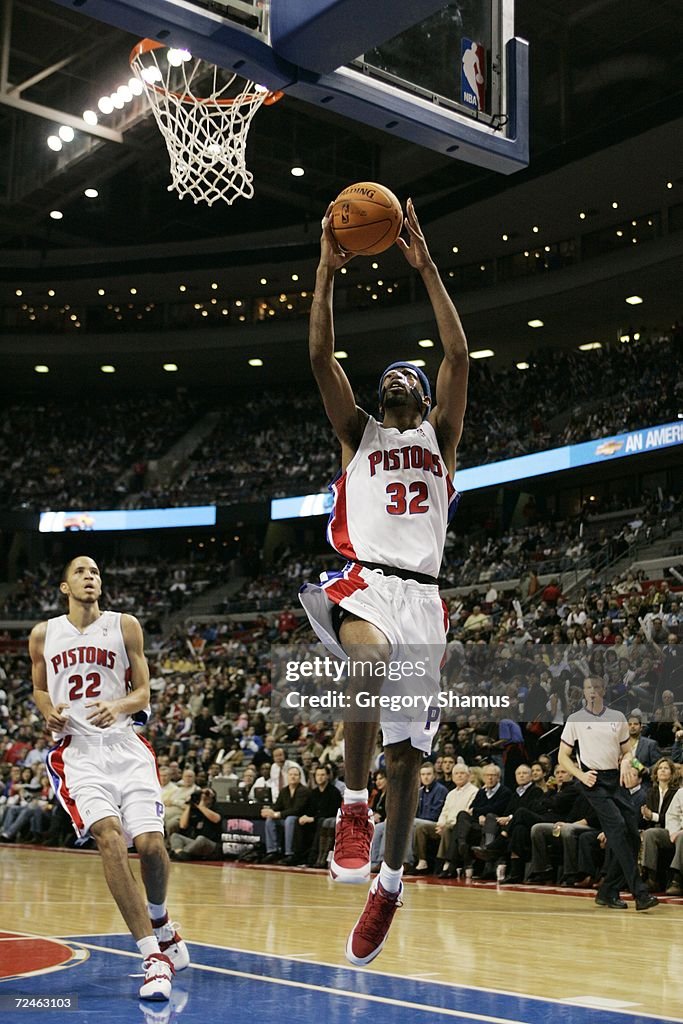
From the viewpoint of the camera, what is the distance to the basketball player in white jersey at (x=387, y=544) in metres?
3.97

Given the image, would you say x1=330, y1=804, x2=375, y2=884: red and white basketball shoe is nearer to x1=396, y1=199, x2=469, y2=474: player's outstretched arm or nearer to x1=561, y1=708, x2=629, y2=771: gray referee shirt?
x1=396, y1=199, x2=469, y2=474: player's outstretched arm

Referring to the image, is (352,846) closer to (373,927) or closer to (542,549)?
(373,927)

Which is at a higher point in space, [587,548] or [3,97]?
[3,97]

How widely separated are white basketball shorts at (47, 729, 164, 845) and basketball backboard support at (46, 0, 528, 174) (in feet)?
11.3

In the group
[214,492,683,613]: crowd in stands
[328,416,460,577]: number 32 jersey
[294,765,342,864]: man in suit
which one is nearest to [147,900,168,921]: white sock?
[328,416,460,577]: number 32 jersey

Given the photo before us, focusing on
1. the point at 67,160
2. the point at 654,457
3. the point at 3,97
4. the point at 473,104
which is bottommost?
the point at 473,104

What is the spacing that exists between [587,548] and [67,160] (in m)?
11.5

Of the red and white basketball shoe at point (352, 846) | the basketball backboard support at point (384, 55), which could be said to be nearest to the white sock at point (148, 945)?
the red and white basketball shoe at point (352, 846)

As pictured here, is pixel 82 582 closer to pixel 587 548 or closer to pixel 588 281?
pixel 587 548

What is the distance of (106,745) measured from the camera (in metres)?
6.18

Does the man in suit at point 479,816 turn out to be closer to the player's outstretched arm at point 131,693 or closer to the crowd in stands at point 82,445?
the player's outstretched arm at point 131,693

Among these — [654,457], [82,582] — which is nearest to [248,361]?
[654,457]

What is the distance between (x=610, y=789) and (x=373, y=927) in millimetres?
5380

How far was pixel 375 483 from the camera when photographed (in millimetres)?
4305
